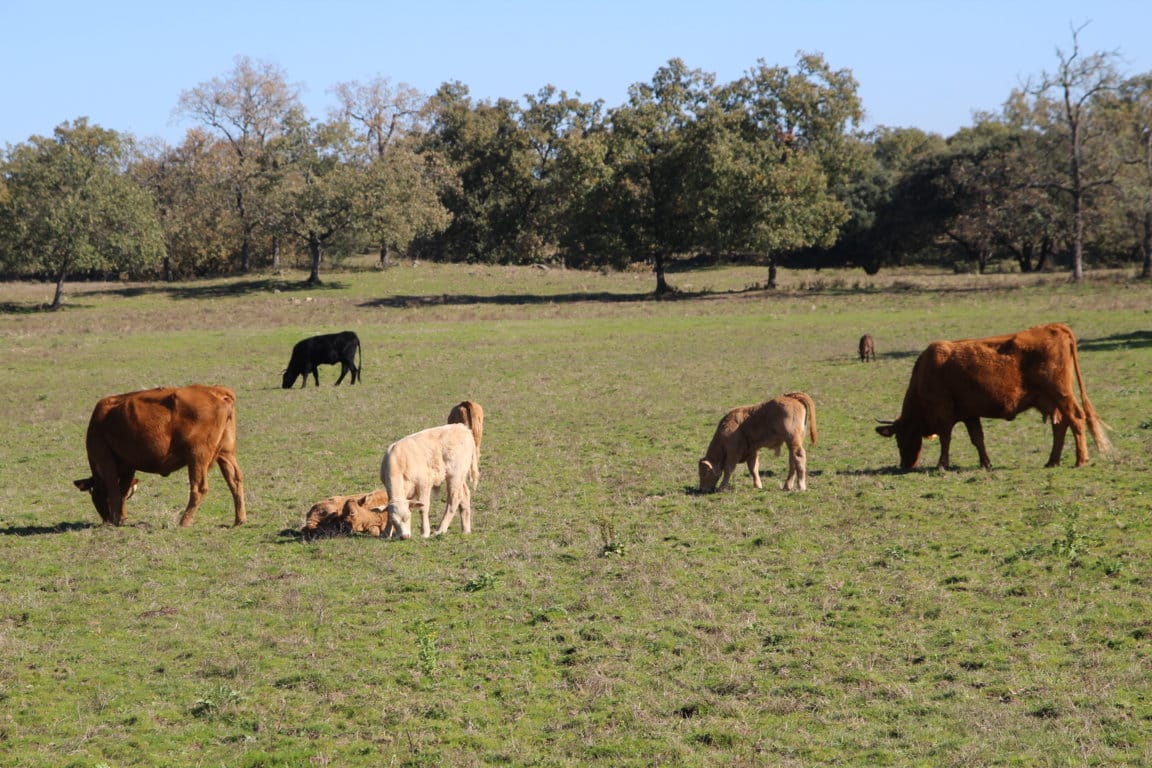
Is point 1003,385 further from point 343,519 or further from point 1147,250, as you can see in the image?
point 1147,250

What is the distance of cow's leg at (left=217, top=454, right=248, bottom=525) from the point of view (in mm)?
16234

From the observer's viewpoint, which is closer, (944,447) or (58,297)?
(944,447)

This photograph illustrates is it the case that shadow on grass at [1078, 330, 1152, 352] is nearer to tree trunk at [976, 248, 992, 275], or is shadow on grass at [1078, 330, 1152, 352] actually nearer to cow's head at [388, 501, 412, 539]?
cow's head at [388, 501, 412, 539]

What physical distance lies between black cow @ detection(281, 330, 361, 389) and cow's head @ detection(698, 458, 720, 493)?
19050 mm

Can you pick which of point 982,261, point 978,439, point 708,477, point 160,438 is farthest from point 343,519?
point 982,261

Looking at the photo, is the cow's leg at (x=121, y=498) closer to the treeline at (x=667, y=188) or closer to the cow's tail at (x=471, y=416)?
the cow's tail at (x=471, y=416)

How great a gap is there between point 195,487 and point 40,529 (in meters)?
2.28

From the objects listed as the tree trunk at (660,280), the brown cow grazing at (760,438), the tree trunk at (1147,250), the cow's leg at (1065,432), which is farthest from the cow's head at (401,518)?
the tree trunk at (1147,250)

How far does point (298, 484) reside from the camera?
757 inches

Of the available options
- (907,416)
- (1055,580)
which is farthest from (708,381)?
(1055,580)

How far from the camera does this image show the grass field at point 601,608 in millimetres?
8703

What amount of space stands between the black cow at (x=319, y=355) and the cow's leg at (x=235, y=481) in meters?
18.0

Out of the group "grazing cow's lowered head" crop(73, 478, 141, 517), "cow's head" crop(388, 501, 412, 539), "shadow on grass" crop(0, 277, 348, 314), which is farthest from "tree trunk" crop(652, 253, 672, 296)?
"cow's head" crop(388, 501, 412, 539)

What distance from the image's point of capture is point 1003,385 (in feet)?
59.1
